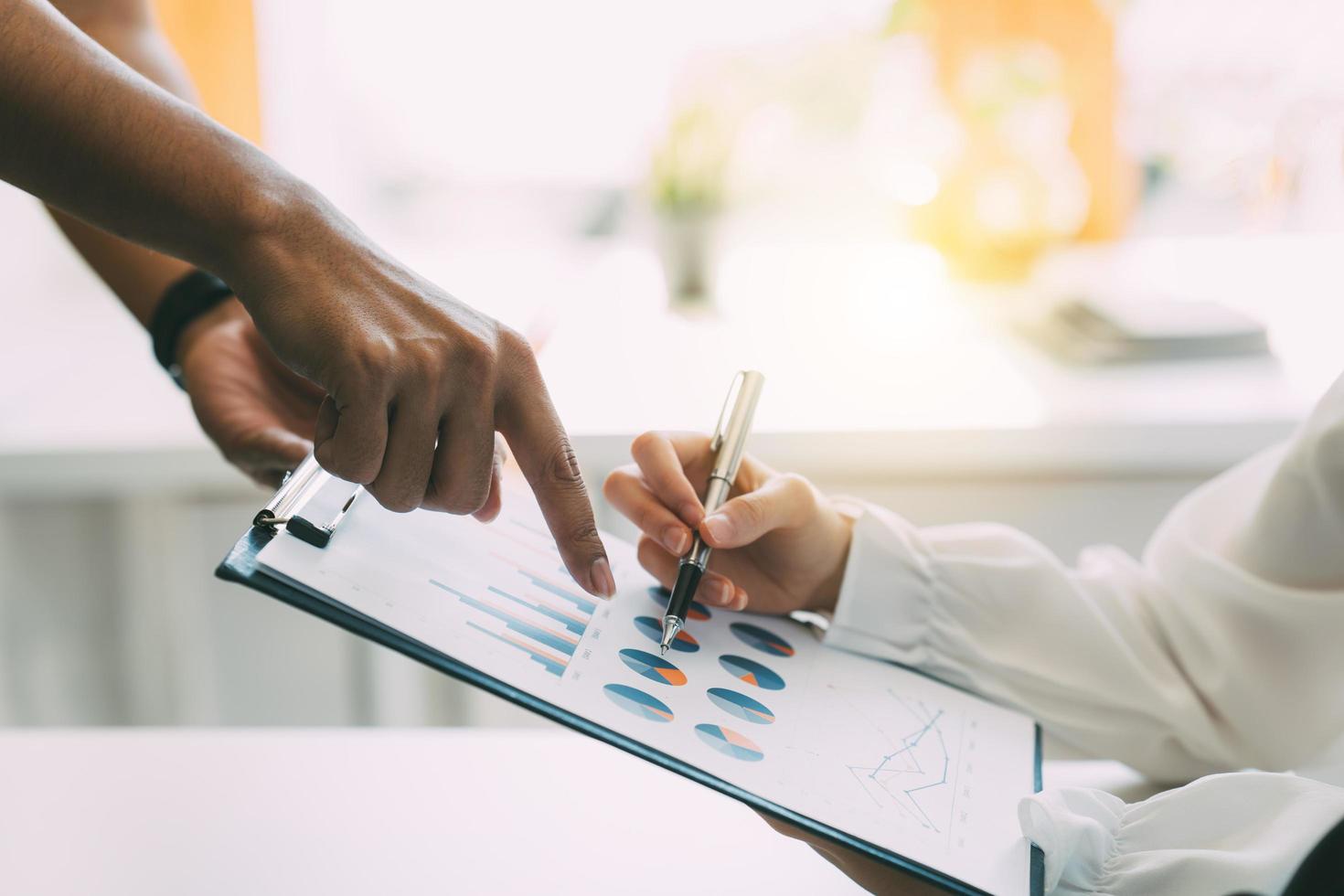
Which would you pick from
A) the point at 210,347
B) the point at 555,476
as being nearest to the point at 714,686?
the point at 555,476

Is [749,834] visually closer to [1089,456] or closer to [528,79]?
[1089,456]

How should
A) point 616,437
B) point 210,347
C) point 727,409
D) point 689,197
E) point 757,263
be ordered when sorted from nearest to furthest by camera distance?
point 727,409
point 210,347
point 616,437
point 689,197
point 757,263

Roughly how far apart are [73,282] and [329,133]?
452 mm

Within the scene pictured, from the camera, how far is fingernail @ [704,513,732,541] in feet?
1.94

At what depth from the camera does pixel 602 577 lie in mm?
535

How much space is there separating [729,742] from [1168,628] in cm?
35

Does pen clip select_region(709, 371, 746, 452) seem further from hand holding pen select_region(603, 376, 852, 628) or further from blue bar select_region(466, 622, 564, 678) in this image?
blue bar select_region(466, 622, 564, 678)

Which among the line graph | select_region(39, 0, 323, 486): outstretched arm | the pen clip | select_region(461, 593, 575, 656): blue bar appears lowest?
the line graph

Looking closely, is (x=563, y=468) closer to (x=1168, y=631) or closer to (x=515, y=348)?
(x=515, y=348)

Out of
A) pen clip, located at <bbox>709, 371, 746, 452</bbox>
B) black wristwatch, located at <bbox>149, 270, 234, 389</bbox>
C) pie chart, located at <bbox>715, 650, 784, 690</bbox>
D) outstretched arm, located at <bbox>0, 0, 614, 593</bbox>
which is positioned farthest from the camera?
black wristwatch, located at <bbox>149, 270, 234, 389</bbox>

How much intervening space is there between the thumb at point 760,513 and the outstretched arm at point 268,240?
16 cm

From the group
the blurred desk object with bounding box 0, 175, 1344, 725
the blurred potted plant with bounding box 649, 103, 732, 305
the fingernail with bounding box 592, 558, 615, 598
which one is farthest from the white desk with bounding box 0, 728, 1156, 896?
the blurred potted plant with bounding box 649, 103, 732, 305

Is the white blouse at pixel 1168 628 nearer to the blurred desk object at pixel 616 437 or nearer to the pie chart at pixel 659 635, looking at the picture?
the pie chart at pixel 659 635

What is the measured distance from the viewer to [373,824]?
0.60 metres
